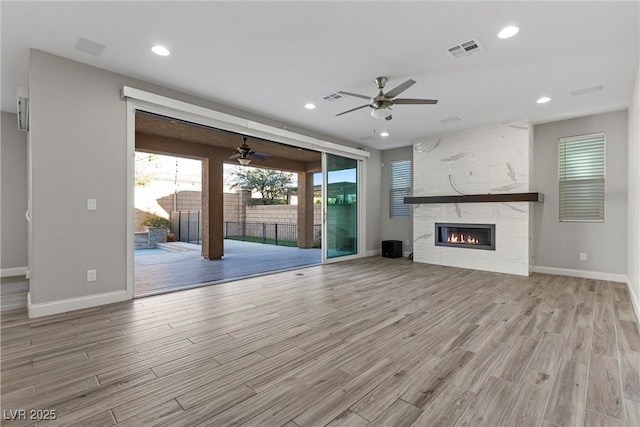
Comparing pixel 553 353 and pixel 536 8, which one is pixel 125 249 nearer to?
pixel 553 353

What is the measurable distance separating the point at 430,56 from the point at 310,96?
1.77 metres

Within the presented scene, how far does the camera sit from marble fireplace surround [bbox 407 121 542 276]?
17.6 ft

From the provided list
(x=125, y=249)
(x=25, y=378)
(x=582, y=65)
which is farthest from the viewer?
(x=125, y=249)

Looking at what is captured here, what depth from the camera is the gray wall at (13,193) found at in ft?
16.5

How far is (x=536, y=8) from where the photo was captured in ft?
8.00

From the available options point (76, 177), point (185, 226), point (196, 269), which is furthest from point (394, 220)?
point (185, 226)

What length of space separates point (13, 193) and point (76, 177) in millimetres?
3114

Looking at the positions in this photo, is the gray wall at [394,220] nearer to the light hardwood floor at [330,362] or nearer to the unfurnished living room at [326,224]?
the unfurnished living room at [326,224]

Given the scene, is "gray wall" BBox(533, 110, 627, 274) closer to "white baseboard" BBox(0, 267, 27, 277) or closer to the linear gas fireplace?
the linear gas fireplace

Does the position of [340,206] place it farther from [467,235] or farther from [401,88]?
[401,88]

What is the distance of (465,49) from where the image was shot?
305cm

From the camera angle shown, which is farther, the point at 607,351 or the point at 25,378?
the point at 607,351

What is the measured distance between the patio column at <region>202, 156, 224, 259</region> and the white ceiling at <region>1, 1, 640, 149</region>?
314 cm

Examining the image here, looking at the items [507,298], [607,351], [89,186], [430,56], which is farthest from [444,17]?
[89,186]
